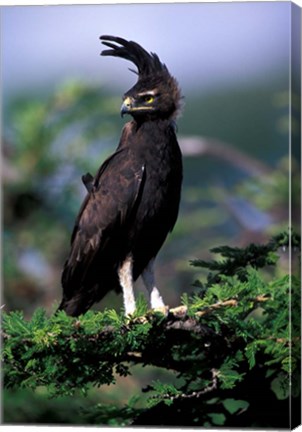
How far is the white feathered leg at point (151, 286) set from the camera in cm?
575

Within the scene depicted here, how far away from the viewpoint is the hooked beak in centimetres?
549

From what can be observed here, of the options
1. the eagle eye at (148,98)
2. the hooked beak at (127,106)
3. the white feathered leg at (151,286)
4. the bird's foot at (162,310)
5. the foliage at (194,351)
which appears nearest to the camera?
the foliage at (194,351)

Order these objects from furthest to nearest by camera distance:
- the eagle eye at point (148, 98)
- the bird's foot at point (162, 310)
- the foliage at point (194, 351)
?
the eagle eye at point (148, 98) < the bird's foot at point (162, 310) < the foliage at point (194, 351)

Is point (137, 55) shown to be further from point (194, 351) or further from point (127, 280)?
point (194, 351)

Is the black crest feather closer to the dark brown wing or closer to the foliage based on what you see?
the dark brown wing

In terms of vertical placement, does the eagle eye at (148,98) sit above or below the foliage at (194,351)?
above

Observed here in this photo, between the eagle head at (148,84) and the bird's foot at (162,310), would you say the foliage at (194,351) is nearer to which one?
Result: the bird's foot at (162,310)

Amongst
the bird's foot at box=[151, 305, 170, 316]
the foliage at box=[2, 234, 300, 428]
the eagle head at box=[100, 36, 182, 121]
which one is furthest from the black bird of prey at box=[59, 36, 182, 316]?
the foliage at box=[2, 234, 300, 428]

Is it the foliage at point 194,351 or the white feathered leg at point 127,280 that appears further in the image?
the white feathered leg at point 127,280

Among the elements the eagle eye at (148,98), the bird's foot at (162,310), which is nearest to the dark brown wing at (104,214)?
the eagle eye at (148,98)

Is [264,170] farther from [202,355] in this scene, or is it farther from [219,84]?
[202,355]

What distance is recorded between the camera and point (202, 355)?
5.31 m

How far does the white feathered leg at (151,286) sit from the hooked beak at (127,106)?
2.69ft

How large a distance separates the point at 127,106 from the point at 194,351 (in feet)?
3.98
